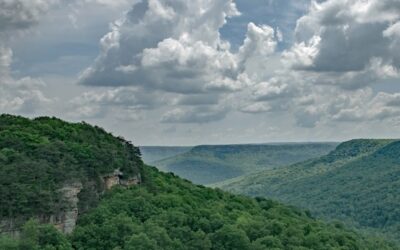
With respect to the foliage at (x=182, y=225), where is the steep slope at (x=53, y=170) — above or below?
above

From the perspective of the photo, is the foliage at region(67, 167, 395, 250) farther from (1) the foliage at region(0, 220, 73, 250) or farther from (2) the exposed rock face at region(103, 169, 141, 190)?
(1) the foliage at region(0, 220, 73, 250)

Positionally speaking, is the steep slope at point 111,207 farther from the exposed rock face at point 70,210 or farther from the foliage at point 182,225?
the exposed rock face at point 70,210

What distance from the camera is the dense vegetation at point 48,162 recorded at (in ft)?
282

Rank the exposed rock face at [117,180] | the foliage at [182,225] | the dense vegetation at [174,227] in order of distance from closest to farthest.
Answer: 1. the dense vegetation at [174,227]
2. the foliage at [182,225]
3. the exposed rock face at [117,180]

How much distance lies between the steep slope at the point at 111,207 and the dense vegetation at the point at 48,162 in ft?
0.49

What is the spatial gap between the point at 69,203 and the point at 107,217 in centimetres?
706

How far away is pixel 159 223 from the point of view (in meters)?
101

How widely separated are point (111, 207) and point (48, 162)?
1316 cm

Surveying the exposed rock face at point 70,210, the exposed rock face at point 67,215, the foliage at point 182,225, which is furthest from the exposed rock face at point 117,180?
the exposed rock face at point 70,210

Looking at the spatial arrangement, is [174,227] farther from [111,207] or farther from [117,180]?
[117,180]

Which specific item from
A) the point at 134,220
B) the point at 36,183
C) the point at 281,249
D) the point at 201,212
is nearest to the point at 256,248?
the point at 281,249

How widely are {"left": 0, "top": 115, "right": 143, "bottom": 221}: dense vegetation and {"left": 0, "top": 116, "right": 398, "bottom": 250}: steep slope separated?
148 mm

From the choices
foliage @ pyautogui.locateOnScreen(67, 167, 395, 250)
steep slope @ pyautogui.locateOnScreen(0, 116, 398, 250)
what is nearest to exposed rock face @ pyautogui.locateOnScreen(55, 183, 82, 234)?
steep slope @ pyautogui.locateOnScreen(0, 116, 398, 250)

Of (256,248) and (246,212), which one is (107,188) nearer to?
(256,248)
